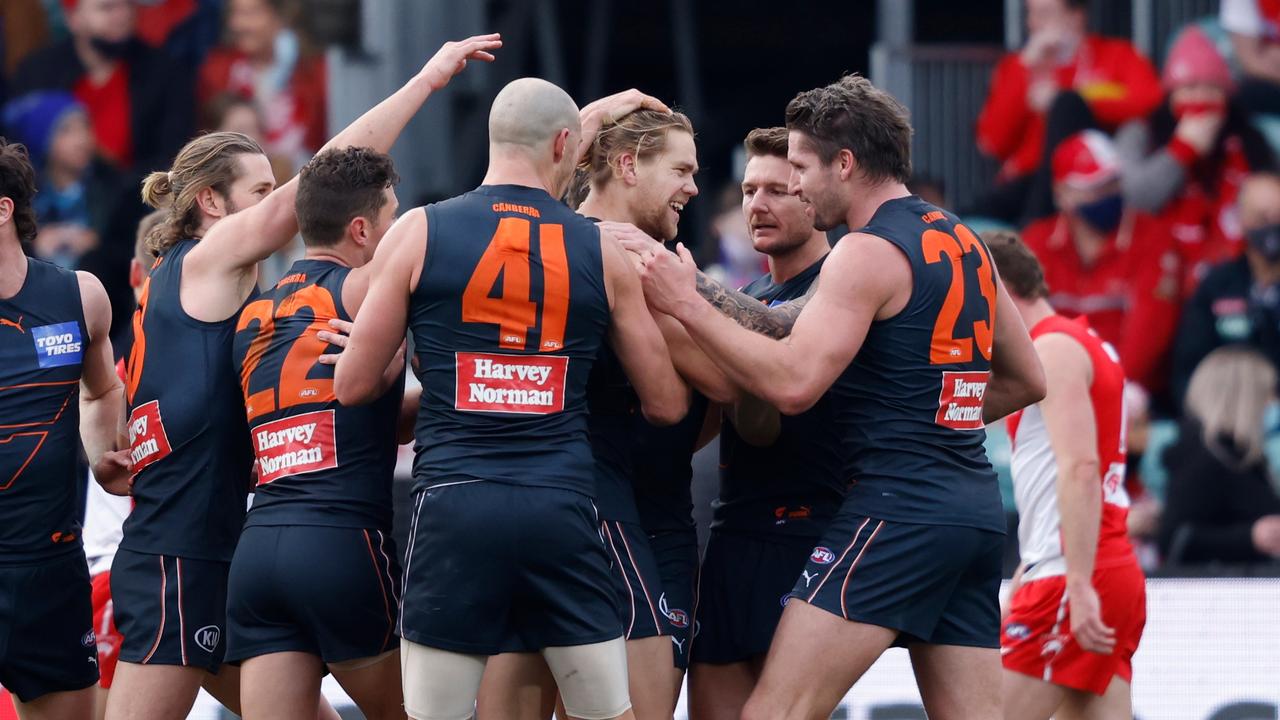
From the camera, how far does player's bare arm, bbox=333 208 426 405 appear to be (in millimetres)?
4551

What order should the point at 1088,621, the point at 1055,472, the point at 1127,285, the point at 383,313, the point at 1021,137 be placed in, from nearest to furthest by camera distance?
the point at 383,313 → the point at 1088,621 → the point at 1055,472 → the point at 1127,285 → the point at 1021,137

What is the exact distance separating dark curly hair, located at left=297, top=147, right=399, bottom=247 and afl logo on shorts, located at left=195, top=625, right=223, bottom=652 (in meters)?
1.31

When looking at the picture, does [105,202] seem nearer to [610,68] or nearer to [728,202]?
[728,202]

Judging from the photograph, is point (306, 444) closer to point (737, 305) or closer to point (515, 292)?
point (515, 292)

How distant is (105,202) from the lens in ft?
37.7

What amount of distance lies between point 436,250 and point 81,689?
2185mm

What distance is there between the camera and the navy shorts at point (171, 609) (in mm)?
5164

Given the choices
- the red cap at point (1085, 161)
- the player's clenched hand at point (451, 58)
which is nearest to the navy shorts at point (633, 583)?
the player's clenched hand at point (451, 58)

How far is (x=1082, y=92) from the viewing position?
10.8 metres

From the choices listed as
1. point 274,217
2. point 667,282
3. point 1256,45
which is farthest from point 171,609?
point 1256,45

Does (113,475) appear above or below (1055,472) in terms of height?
above

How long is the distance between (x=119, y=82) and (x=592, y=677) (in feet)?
28.0

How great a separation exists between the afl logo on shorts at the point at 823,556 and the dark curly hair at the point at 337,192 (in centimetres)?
176

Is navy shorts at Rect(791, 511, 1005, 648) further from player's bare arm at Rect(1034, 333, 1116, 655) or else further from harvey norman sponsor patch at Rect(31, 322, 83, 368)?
harvey norman sponsor patch at Rect(31, 322, 83, 368)
